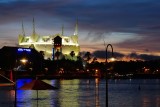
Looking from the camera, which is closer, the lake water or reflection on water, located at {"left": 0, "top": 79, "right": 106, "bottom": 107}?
reflection on water, located at {"left": 0, "top": 79, "right": 106, "bottom": 107}

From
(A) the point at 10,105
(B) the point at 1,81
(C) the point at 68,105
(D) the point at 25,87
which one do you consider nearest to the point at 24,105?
(A) the point at 10,105

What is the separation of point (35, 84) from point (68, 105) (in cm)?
1346

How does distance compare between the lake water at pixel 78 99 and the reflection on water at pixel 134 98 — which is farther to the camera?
the reflection on water at pixel 134 98

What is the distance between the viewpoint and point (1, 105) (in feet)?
154

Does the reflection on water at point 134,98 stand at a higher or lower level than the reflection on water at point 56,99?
lower

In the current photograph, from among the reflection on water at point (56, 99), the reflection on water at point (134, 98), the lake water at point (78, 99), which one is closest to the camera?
the reflection on water at point (56, 99)

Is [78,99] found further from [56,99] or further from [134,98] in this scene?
[134,98]

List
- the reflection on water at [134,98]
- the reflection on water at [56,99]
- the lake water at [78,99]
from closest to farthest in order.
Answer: the reflection on water at [56,99], the lake water at [78,99], the reflection on water at [134,98]

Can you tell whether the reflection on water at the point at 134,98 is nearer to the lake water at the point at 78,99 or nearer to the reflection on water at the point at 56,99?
the lake water at the point at 78,99

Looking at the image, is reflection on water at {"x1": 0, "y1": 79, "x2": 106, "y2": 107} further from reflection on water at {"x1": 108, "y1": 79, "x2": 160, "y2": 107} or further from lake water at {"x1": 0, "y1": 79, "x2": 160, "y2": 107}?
reflection on water at {"x1": 108, "y1": 79, "x2": 160, "y2": 107}

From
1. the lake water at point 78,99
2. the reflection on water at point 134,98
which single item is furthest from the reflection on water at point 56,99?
the reflection on water at point 134,98

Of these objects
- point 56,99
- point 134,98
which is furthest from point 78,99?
point 134,98

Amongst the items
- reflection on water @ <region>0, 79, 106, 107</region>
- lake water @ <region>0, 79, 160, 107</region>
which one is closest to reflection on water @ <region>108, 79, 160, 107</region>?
lake water @ <region>0, 79, 160, 107</region>

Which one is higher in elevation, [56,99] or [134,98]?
[56,99]
